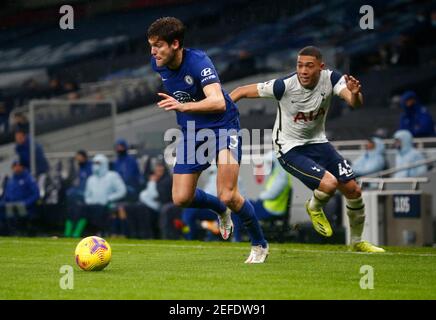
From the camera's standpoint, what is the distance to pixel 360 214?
10969 mm

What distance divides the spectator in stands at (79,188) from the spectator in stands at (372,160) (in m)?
4.80

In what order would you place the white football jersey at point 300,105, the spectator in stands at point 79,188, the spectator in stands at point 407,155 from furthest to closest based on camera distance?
1. the spectator in stands at point 79,188
2. the spectator in stands at point 407,155
3. the white football jersey at point 300,105

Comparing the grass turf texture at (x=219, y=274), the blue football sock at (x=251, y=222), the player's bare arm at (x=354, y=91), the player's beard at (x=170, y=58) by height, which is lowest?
the grass turf texture at (x=219, y=274)

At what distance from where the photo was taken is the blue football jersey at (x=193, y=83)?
9462 millimetres

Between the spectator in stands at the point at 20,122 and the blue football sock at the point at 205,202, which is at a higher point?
the spectator in stands at the point at 20,122

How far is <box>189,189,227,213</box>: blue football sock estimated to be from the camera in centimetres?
1023

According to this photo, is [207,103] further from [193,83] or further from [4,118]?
[4,118]

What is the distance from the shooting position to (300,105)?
10977 mm

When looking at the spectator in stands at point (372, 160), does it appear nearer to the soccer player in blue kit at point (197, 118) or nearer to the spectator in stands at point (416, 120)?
the spectator in stands at point (416, 120)

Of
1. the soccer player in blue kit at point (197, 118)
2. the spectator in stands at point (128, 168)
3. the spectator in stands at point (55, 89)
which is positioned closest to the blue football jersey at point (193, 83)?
the soccer player in blue kit at point (197, 118)

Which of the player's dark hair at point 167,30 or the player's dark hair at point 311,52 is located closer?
the player's dark hair at point 167,30

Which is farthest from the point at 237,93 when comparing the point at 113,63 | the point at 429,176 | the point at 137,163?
the point at 113,63

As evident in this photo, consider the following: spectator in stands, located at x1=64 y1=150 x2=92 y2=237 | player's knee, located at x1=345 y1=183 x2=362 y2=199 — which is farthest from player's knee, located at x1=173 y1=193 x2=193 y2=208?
spectator in stands, located at x1=64 y1=150 x2=92 y2=237

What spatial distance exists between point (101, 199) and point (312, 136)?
6742 mm
